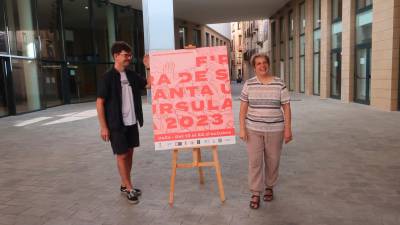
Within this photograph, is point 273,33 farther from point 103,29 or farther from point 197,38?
point 103,29

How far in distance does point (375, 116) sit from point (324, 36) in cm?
674

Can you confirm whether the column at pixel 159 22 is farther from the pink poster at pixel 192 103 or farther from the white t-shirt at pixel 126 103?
the pink poster at pixel 192 103

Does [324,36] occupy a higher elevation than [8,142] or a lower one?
higher

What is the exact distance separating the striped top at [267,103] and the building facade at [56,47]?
11.2 m

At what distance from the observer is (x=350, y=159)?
203 inches

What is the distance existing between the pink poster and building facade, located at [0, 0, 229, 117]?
10.5m

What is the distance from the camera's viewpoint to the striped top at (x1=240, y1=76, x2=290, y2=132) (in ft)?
11.1

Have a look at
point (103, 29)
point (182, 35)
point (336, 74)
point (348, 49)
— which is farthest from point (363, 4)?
point (182, 35)

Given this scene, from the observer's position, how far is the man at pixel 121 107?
3.69 metres

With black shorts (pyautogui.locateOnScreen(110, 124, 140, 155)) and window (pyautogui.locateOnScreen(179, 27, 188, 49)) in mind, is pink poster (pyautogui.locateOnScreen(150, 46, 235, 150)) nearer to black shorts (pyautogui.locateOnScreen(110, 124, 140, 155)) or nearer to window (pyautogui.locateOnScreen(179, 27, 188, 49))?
black shorts (pyautogui.locateOnScreen(110, 124, 140, 155))

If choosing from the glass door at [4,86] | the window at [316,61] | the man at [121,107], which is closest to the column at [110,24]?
the glass door at [4,86]

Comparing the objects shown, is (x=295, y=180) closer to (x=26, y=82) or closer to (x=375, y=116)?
(x=375, y=116)

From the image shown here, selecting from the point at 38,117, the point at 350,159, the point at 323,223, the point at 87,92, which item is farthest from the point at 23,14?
the point at 323,223

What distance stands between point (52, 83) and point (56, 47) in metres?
1.57
